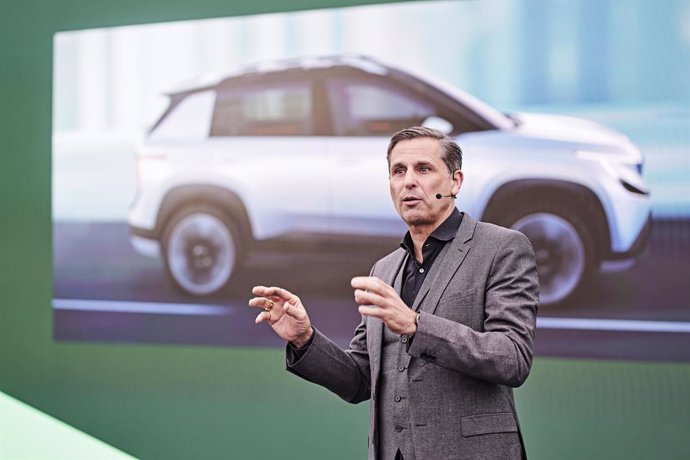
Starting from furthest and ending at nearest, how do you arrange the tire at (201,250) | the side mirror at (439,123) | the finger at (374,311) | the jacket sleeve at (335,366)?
1. the tire at (201,250)
2. the side mirror at (439,123)
3. the jacket sleeve at (335,366)
4. the finger at (374,311)

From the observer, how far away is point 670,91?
363cm

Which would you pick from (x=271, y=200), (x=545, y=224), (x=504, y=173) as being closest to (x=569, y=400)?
(x=545, y=224)

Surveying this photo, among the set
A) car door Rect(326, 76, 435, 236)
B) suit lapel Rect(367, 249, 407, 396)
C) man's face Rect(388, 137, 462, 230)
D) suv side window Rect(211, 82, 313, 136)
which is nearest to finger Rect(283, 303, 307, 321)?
suit lapel Rect(367, 249, 407, 396)

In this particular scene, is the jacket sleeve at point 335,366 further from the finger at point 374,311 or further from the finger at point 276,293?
the finger at point 374,311

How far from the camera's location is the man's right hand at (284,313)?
1.92 meters

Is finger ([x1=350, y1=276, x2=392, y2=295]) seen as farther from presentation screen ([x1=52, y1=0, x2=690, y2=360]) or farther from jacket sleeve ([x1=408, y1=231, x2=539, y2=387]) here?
→ presentation screen ([x1=52, y1=0, x2=690, y2=360])

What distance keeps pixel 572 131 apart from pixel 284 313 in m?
2.28

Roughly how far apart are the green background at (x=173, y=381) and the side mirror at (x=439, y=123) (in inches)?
34.1

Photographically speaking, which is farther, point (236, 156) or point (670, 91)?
point (236, 156)

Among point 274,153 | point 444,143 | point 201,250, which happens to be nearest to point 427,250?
point 444,143

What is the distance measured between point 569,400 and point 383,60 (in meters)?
1.91

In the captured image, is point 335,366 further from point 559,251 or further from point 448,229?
point 559,251

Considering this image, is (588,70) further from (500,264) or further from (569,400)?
(500,264)

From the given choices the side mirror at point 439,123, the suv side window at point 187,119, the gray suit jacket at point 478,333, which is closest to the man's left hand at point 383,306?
the gray suit jacket at point 478,333
